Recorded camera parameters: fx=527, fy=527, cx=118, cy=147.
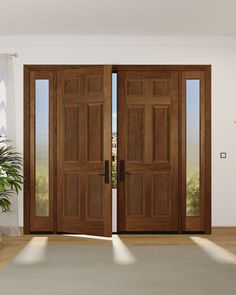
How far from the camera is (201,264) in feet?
18.4

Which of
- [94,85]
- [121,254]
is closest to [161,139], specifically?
[94,85]

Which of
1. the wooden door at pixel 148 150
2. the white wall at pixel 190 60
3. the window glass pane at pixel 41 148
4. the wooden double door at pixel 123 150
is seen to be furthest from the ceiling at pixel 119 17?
the window glass pane at pixel 41 148

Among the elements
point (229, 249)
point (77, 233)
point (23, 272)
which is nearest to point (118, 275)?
point (23, 272)

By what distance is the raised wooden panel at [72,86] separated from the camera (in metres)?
7.45

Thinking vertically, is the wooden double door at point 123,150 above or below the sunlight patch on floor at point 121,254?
above

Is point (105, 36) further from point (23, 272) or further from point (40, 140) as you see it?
point (23, 272)

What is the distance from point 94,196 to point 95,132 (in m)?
0.89

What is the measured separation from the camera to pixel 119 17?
6523 millimetres

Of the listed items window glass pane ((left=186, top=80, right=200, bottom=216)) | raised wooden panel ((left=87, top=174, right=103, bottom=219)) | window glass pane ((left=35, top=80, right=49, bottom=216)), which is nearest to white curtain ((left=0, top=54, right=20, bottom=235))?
window glass pane ((left=35, top=80, right=49, bottom=216))

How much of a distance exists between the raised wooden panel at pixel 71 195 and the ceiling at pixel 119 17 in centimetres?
204

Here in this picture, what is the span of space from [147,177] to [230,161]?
1.21 m

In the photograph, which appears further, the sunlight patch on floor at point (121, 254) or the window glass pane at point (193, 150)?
the window glass pane at point (193, 150)

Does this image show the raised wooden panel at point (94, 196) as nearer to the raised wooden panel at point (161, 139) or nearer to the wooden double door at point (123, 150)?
the wooden double door at point (123, 150)

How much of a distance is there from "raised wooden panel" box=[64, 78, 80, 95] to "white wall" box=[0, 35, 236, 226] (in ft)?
0.90
